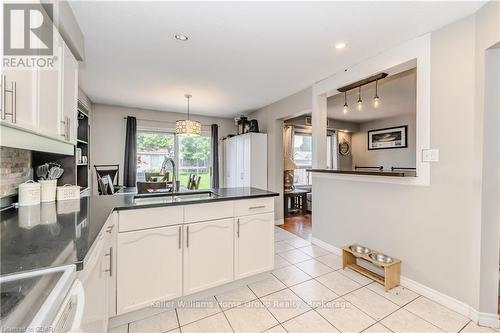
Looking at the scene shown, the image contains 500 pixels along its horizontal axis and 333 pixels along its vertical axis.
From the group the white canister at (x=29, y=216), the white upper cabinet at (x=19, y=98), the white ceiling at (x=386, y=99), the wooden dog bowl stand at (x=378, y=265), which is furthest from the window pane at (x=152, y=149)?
the wooden dog bowl stand at (x=378, y=265)

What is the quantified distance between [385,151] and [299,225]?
3393 millimetres

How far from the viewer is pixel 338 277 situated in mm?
2393

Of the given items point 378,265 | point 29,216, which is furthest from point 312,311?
point 29,216

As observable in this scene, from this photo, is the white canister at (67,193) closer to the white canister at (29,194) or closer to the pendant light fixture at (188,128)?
the white canister at (29,194)

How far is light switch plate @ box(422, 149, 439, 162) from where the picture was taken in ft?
6.47

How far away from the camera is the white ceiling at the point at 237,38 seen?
5.49 ft

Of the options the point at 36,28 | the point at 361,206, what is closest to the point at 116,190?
the point at 36,28

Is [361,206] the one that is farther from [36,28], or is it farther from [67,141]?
[36,28]

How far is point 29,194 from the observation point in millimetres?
1638

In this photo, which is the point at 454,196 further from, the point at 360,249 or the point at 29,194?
the point at 29,194

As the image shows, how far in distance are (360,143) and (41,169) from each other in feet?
22.7

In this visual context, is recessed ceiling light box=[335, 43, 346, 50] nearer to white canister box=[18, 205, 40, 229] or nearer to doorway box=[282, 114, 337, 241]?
doorway box=[282, 114, 337, 241]

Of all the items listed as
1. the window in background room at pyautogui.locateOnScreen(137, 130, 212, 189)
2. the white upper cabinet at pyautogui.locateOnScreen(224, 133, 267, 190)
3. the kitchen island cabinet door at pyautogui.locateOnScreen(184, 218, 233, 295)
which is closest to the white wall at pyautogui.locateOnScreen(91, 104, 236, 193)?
the window in background room at pyautogui.locateOnScreen(137, 130, 212, 189)

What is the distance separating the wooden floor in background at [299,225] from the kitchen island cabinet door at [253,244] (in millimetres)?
1570
